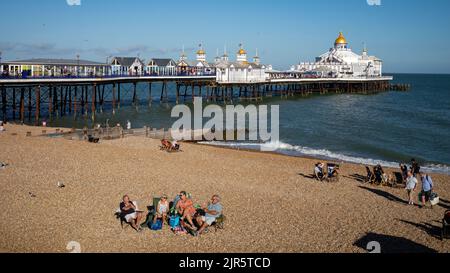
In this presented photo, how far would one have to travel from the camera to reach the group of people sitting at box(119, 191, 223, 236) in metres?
8.80

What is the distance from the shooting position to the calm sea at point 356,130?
73.5ft

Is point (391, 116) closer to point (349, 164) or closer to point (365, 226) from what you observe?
point (349, 164)

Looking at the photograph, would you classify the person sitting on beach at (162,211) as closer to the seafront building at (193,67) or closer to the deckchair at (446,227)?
the deckchair at (446,227)

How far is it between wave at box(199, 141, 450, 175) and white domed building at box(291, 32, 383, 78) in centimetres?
4562

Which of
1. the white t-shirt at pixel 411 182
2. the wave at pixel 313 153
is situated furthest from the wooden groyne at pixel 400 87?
the white t-shirt at pixel 411 182

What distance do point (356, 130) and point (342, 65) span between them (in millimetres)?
43643

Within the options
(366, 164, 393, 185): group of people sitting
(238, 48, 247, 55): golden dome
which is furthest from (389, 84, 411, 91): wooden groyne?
(366, 164, 393, 185): group of people sitting

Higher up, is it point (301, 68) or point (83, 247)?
point (301, 68)

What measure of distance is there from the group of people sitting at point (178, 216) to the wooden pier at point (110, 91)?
20.7 meters

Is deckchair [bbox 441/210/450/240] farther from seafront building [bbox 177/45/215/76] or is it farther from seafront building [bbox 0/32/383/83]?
seafront building [bbox 177/45/215/76]

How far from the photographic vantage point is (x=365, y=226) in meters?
9.69

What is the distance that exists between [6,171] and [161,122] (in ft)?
64.4

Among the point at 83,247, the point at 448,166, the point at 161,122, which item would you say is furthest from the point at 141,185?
the point at 161,122

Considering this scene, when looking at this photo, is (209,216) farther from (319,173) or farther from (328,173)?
(328,173)
